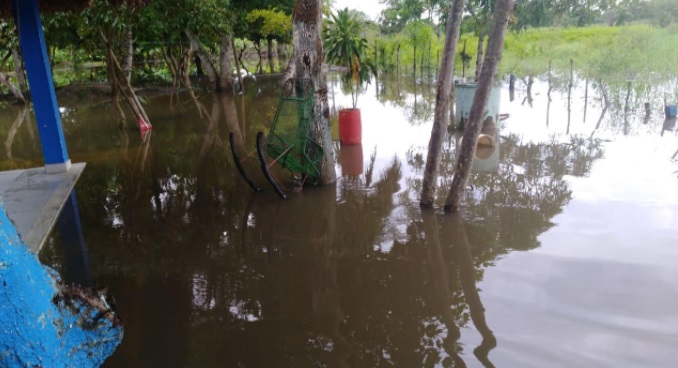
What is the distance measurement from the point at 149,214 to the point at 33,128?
32.7ft

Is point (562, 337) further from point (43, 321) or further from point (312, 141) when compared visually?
point (312, 141)

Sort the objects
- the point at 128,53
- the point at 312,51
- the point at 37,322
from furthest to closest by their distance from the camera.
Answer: the point at 128,53
the point at 312,51
the point at 37,322

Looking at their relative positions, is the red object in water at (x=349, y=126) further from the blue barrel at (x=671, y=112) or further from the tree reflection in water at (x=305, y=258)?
the blue barrel at (x=671, y=112)

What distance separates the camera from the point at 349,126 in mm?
10766

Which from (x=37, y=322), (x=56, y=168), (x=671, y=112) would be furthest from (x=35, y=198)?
(x=671, y=112)

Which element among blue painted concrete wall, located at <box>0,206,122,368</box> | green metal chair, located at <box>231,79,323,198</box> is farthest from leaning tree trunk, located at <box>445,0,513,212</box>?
blue painted concrete wall, located at <box>0,206,122,368</box>

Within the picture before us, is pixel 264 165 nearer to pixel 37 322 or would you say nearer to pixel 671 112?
pixel 37 322

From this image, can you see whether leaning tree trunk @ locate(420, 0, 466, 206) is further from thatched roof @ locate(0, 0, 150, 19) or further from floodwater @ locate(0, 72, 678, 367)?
thatched roof @ locate(0, 0, 150, 19)

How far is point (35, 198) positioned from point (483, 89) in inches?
242

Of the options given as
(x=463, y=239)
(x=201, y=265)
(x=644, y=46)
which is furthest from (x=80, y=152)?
(x=644, y=46)

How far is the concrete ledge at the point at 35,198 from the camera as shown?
5820 millimetres

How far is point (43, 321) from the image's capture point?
1801 mm

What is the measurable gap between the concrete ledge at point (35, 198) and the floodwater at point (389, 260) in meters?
0.26

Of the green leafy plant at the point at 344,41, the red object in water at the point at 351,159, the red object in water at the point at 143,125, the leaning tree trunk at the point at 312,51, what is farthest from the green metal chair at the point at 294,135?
the red object in water at the point at 143,125
